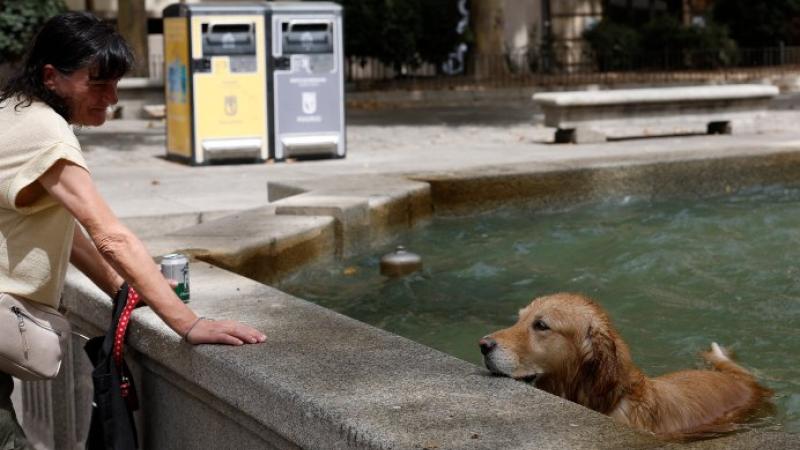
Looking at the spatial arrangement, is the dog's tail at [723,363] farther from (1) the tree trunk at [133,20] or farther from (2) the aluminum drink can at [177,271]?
(1) the tree trunk at [133,20]

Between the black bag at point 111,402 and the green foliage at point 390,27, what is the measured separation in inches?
944

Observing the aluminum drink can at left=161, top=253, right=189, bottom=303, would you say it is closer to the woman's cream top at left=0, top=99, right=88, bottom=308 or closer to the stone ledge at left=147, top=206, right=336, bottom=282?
the woman's cream top at left=0, top=99, right=88, bottom=308

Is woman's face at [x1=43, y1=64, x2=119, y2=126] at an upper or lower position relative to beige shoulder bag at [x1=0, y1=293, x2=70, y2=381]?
upper

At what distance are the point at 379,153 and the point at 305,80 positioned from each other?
1497 mm

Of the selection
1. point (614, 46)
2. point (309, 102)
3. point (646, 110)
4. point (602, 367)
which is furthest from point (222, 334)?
point (614, 46)

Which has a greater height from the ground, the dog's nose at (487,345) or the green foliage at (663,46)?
the green foliage at (663,46)

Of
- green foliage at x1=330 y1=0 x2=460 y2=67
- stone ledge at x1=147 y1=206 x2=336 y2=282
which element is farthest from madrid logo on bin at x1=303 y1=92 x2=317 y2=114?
green foliage at x1=330 y1=0 x2=460 y2=67

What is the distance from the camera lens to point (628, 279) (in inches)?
356

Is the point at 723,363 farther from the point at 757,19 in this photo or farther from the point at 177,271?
the point at 757,19

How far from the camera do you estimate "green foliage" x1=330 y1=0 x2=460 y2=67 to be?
28.6 metres

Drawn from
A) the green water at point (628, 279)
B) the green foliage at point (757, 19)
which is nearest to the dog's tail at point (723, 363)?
the green water at point (628, 279)

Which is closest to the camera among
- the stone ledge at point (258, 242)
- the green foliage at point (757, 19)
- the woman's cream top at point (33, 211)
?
the woman's cream top at point (33, 211)

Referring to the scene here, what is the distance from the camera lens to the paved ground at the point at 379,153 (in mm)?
12492

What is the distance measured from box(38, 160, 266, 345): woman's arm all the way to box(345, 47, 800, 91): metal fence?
2531 centimetres
